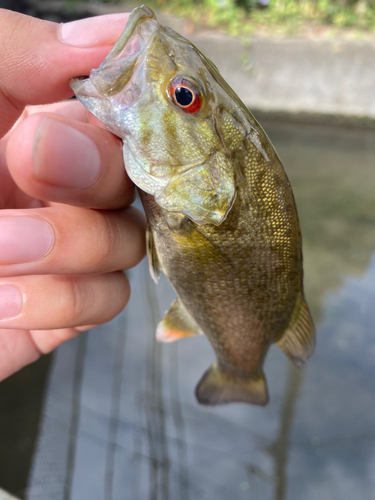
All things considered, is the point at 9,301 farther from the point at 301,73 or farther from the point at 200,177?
the point at 301,73

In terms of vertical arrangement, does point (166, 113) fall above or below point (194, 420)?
above

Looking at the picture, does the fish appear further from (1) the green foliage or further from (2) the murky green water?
(1) the green foliage

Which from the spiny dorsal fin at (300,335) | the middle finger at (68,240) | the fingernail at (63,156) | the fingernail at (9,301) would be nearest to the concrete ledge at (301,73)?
the spiny dorsal fin at (300,335)

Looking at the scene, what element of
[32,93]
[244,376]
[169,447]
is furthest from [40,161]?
[169,447]

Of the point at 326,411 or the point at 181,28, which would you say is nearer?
the point at 326,411

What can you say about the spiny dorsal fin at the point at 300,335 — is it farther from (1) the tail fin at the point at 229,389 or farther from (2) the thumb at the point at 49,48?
(2) the thumb at the point at 49,48

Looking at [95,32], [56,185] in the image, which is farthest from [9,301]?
[95,32]

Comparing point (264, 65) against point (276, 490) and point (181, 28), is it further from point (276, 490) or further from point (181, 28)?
point (276, 490)

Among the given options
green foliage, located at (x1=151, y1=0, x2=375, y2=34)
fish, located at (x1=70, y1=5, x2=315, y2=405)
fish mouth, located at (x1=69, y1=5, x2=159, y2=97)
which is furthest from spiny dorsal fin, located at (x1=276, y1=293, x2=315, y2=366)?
green foliage, located at (x1=151, y1=0, x2=375, y2=34)
